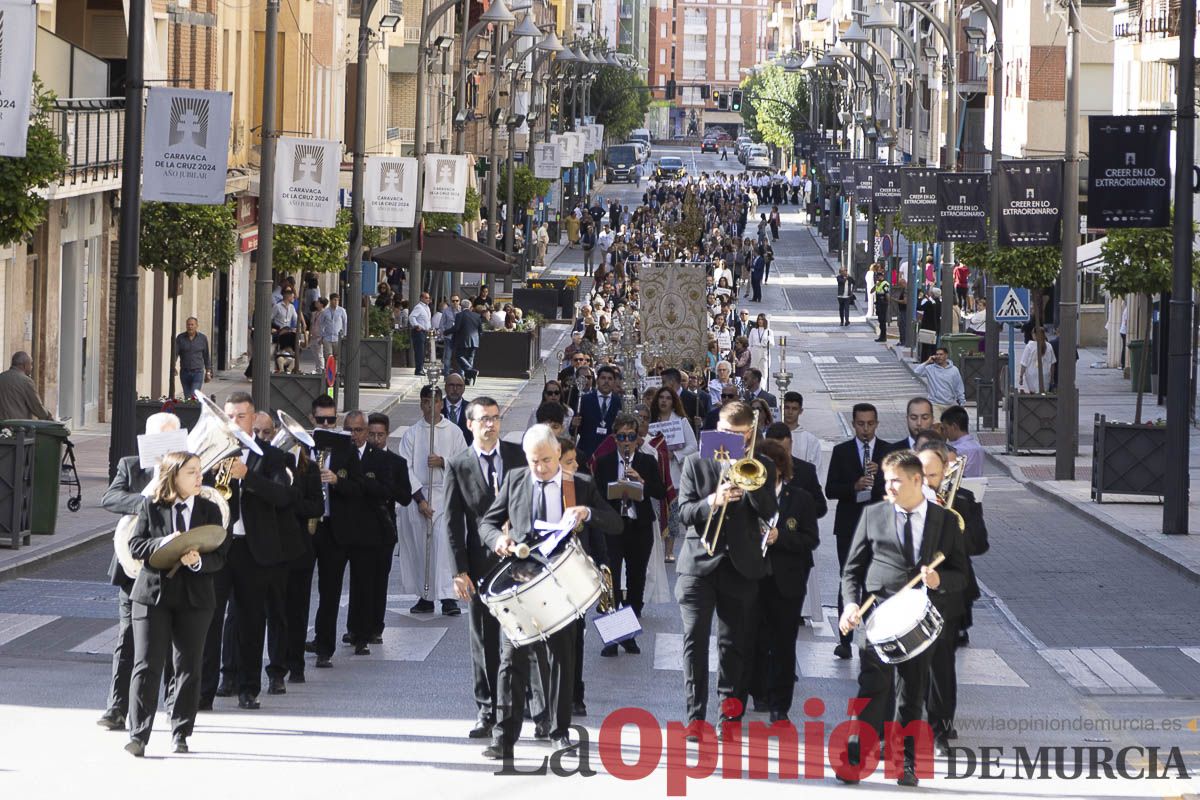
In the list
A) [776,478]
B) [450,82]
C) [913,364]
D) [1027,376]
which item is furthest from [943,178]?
[450,82]

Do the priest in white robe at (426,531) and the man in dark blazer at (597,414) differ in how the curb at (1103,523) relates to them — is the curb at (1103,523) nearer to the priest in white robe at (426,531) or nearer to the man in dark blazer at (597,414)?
the man in dark blazer at (597,414)

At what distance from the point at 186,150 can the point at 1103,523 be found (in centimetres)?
1076

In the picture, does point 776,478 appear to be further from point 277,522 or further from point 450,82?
point 450,82

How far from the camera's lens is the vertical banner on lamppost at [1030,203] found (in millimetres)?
30016

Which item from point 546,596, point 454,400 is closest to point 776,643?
point 546,596

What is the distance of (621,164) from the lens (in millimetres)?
139500

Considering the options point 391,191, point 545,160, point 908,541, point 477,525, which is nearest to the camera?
point 908,541

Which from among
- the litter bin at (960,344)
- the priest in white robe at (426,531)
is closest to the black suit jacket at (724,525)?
the priest in white robe at (426,531)

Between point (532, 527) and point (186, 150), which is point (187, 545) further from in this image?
point (186, 150)

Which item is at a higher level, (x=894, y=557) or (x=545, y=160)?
(x=545, y=160)

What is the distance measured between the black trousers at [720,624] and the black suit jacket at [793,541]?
2.35ft

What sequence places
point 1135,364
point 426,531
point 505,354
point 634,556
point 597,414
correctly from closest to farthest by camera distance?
point 634,556 < point 426,531 < point 597,414 < point 1135,364 < point 505,354

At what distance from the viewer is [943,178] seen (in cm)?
3794

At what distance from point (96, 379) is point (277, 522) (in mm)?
21735
